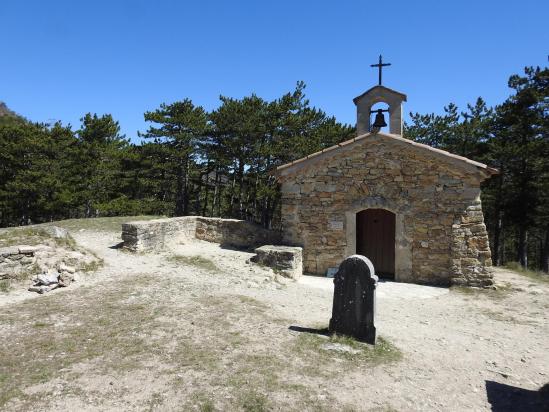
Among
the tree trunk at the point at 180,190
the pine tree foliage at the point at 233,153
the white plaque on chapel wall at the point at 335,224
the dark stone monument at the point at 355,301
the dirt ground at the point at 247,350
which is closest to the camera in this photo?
the dirt ground at the point at 247,350

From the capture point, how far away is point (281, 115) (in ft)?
77.3

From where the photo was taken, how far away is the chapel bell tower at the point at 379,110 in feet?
34.4

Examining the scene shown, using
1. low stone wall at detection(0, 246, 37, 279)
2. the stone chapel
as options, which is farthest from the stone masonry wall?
low stone wall at detection(0, 246, 37, 279)

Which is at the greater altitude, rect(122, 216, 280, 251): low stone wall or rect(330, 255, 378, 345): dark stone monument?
rect(122, 216, 280, 251): low stone wall

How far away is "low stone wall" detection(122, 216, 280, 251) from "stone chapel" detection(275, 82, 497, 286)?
1.65 metres

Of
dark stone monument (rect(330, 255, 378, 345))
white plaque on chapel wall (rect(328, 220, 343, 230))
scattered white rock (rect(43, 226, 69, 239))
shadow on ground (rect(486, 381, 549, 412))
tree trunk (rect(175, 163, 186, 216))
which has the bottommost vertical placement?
shadow on ground (rect(486, 381, 549, 412))

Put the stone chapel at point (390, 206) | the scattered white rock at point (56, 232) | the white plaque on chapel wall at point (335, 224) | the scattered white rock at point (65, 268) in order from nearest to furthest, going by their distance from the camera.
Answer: the scattered white rock at point (65, 268), the stone chapel at point (390, 206), the scattered white rock at point (56, 232), the white plaque on chapel wall at point (335, 224)

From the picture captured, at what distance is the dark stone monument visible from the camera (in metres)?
5.57

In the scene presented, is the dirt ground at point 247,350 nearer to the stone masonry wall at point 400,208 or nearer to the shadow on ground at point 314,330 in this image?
the shadow on ground at point 314,330

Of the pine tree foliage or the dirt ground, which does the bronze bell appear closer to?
the dirt ground

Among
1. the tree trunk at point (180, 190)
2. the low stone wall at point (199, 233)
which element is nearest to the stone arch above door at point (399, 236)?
the low stone wall at point (199, 233)

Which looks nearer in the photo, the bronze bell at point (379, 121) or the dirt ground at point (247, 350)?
the dirt ground at point (247, 350)

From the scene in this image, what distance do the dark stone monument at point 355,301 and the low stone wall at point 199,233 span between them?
6731 mm

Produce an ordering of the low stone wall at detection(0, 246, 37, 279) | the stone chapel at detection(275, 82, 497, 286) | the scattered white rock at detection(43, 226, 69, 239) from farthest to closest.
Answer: the scattered white rock at detection(43, 226, 69, 239) < the stone chapel at detection(275, 82, 497, 286) < the low stone wall at detection(0, 246, 37, 279)
